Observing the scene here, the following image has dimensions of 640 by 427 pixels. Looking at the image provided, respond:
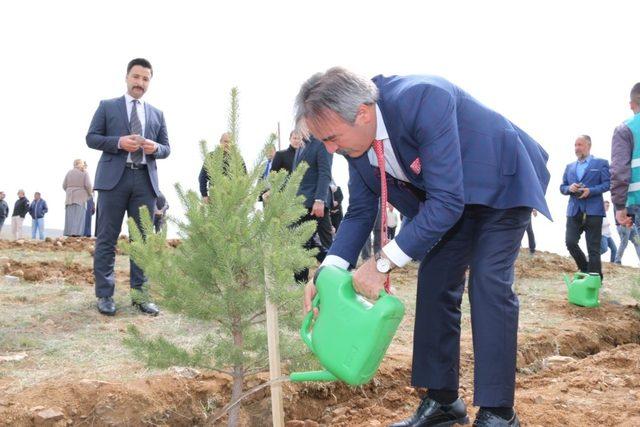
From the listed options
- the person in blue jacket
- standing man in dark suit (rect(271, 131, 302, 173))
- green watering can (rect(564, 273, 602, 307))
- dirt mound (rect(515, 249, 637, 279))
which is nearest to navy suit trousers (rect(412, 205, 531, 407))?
standing man in dark suit (rect(271, 131, 302, 173))

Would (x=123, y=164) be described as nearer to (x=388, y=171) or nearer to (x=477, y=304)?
(x=388, y=171)

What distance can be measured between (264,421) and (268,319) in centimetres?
113

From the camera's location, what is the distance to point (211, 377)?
3.36 meters

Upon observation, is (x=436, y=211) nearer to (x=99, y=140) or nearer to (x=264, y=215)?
(x=264, y=215)

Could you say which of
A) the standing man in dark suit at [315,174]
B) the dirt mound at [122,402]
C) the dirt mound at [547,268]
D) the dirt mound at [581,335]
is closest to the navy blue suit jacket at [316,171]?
the standing man in dark suit at [315,174]

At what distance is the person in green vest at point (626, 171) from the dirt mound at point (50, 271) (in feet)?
16.5

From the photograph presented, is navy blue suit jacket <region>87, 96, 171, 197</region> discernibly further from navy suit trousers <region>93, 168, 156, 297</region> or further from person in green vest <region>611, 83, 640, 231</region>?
person in green vest <region>611, 83, 640, 231</region>

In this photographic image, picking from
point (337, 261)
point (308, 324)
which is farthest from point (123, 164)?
point (308, 324)

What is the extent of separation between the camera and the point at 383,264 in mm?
2057

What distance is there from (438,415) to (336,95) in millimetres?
1397

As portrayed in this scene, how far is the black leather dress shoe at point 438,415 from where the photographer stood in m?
2.53

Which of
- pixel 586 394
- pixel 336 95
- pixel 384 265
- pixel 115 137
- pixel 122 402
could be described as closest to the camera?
pixel 336 95

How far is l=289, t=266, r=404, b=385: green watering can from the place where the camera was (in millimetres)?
1997

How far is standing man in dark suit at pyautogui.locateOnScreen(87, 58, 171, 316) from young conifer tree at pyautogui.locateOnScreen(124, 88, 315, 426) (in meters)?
1.93
